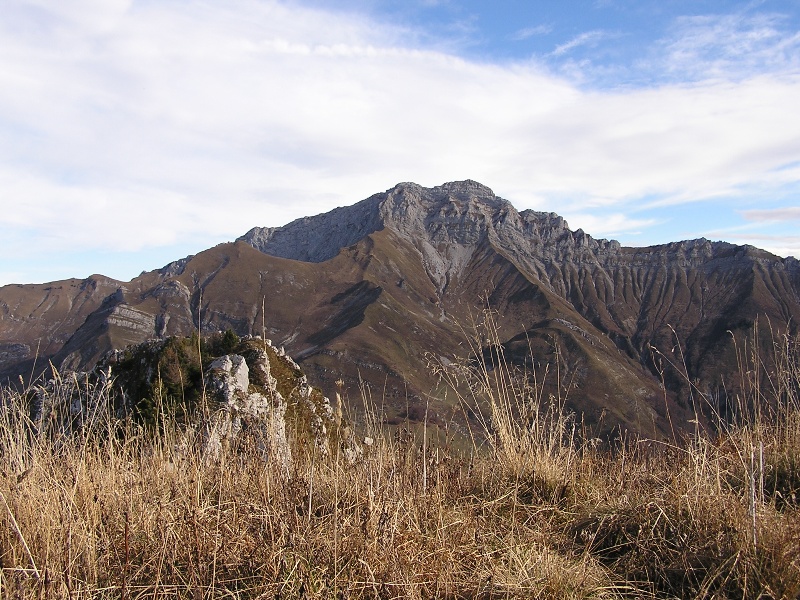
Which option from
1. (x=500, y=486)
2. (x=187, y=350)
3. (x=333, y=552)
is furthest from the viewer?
(x=187, y=350)

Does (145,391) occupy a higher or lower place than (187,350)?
lower

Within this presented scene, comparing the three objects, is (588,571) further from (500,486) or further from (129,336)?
(129,336)

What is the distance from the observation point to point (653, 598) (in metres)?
3.02

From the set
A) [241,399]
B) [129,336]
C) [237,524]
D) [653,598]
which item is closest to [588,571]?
[653,598]

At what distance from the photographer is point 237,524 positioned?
128 inches

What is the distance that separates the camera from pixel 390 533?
10.2 ft

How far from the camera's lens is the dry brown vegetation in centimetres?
281

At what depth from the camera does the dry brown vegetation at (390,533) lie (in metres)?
2.81

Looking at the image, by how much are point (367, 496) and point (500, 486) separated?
1537 mm

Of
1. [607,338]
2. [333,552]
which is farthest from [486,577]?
[607,338]

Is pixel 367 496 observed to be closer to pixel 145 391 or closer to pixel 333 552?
pixel 333 552

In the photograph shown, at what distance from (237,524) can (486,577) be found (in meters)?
1.59

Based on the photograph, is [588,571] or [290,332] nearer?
[588,571]

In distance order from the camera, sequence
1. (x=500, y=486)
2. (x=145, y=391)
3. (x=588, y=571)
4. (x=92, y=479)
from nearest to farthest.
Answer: (x=588, y=571) < (x=92, y=479) < (x=500, y=486) < (x=145, y=391)
